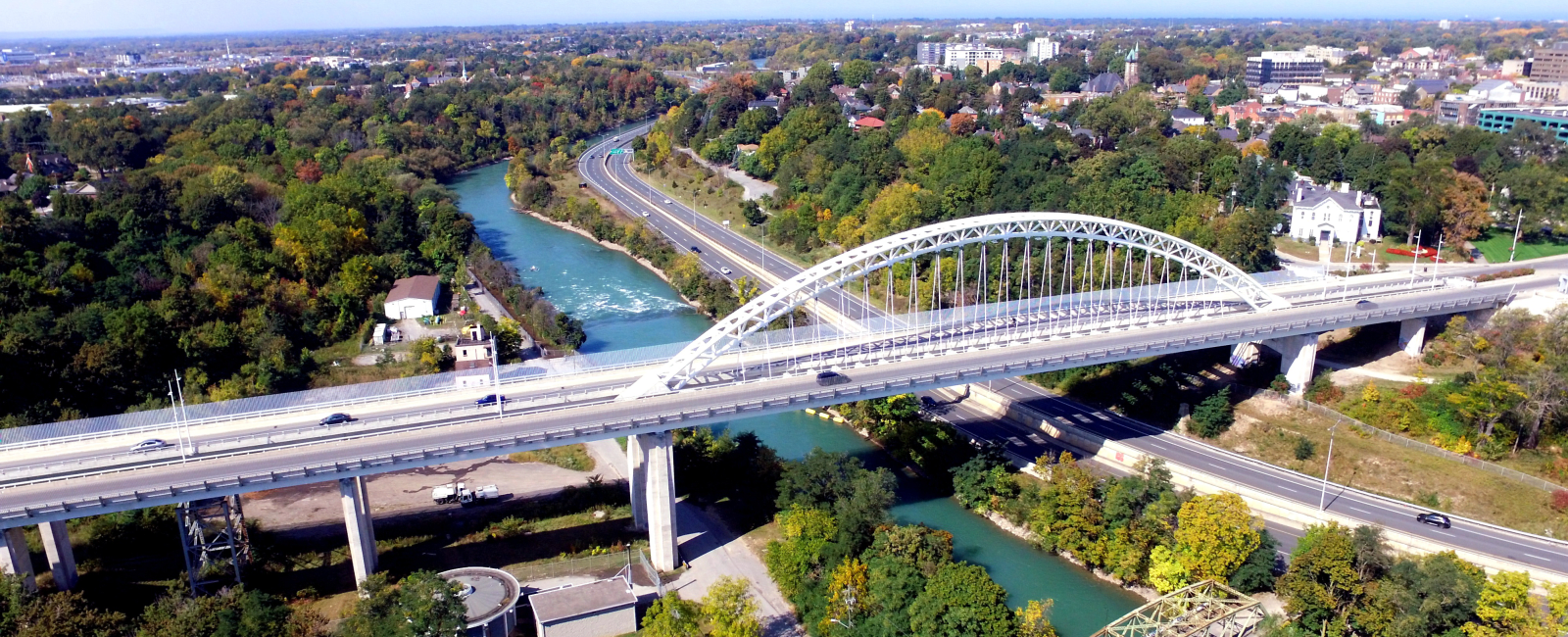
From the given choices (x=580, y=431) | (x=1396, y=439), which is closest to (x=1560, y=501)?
(x=1396, y=439)

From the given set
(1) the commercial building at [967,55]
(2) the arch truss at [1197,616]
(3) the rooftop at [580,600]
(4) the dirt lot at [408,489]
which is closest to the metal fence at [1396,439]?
(2) the arch truss at [1197,616]

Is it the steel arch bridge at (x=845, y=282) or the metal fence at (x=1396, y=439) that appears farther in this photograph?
the metal fence at (x=1396, y=439)

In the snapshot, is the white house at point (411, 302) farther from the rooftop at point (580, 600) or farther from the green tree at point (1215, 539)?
the green tree at point (1215, 539)

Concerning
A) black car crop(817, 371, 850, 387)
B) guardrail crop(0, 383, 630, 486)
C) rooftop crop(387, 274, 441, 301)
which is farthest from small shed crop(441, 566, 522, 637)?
rooftop crop(387, 274, 441, 301)

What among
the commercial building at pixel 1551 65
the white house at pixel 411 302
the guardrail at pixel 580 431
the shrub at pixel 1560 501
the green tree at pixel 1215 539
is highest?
the commercial building at pixel 1551 65

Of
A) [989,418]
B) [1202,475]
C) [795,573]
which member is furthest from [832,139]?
[795,573]

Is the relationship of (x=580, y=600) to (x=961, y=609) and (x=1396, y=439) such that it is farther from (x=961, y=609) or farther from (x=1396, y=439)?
(x=1396, y=439)

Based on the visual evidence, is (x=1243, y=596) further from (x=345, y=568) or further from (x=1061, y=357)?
(x=345, y=568)
